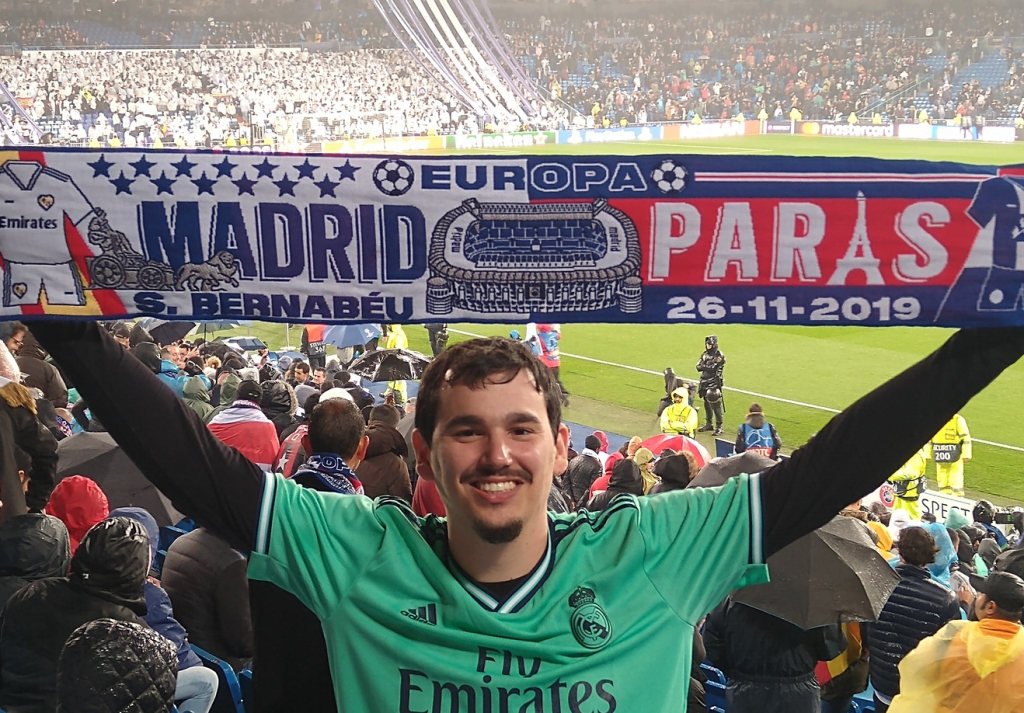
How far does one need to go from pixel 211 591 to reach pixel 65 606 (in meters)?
0.84

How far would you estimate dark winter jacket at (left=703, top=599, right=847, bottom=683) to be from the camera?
3.87 m

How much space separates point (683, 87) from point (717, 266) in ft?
180

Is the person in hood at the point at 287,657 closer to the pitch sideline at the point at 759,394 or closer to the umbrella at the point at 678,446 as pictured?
the umbrella at the point at 678,446

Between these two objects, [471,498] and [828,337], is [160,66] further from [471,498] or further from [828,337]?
[471,498]

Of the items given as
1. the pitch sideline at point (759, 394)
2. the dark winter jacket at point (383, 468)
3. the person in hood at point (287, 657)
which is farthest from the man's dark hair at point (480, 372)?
the pitch sideline at point (759, 394)

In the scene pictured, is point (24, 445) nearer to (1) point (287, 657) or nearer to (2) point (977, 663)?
(1) point (287, 657)

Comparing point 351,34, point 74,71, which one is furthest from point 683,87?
point 74,71

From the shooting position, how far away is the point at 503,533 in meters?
1.93

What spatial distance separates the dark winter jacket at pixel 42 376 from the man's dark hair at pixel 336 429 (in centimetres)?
500

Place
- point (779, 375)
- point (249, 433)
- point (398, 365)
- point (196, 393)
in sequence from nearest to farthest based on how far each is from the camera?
point (249, 433) → point (196, 393) → point (398, 365) → point (779, 375)

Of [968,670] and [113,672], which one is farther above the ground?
[113,672]

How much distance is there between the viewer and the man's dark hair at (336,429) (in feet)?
11.2

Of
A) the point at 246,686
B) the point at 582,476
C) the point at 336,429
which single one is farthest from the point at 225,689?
the point at 582,476

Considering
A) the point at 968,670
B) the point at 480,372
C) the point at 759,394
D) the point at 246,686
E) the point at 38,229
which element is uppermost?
the point at 38,229
